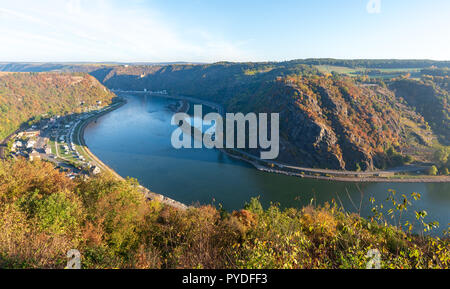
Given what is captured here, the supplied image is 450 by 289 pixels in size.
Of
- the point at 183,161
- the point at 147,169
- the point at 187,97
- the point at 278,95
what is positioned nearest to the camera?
A: the point at 147,169

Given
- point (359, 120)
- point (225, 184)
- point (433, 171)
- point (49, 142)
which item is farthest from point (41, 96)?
point (433, 171)

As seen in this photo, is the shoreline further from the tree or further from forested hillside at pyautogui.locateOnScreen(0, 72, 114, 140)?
forested hillside at pyautogui.locateOnScreen(0, 72, 114, 140)

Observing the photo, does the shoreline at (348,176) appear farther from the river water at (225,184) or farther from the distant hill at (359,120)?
Result: the distant hill at (359,120)

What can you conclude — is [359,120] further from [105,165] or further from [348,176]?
[105,165]

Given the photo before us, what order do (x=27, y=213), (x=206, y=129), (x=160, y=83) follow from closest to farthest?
(x=27, y=213)
(x=206, y=129)
(x=160, y=83)

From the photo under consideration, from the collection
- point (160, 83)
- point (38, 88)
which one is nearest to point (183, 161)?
point (38, 88)
